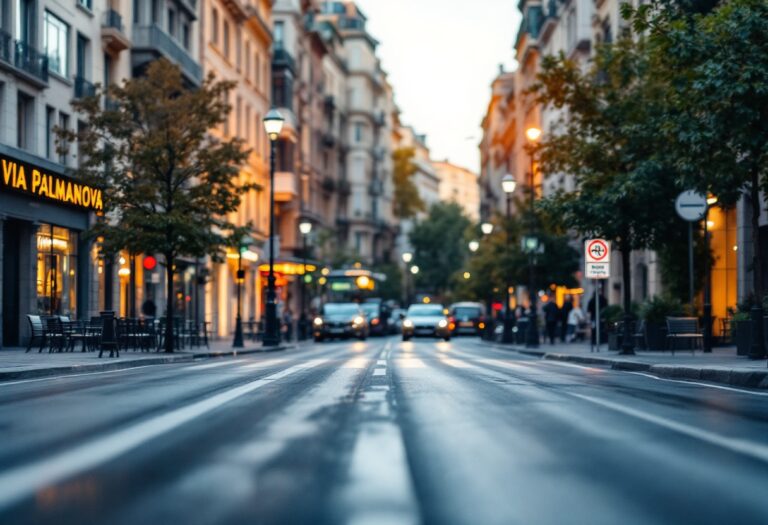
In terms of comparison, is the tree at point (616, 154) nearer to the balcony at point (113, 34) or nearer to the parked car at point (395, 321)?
the balcony at point (113, 34)

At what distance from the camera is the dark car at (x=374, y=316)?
66.3m

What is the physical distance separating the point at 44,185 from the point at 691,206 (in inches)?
693

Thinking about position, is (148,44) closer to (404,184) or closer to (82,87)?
(82,87)

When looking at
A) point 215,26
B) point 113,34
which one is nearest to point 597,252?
point 113,34

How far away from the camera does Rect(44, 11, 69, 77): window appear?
111 ft

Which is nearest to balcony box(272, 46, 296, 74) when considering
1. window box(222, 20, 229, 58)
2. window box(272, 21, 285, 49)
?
window box(272, 21, 285, 49)

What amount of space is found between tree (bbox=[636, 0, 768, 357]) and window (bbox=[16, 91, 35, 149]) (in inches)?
707

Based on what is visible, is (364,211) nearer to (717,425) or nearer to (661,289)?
(661,289)

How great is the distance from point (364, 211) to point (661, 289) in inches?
2830

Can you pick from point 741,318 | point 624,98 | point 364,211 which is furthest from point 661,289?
point 364,211

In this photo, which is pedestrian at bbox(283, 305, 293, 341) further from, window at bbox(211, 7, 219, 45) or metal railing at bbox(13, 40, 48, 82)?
metal railing at bbox(13, 40, 48, 82)

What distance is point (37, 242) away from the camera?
3306 cm

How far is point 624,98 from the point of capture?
2945cm

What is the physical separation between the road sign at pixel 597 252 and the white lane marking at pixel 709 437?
17.7 m
